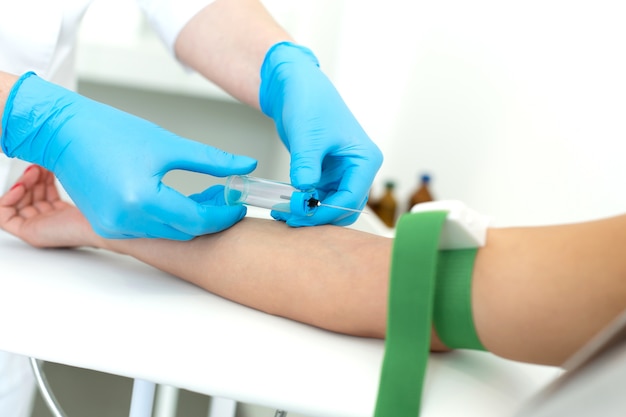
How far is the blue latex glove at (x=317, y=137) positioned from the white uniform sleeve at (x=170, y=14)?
0.20 metres

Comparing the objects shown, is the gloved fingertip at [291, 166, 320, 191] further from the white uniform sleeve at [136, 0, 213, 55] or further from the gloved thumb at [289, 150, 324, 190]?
the white uniform sleeve at [136, 0, 213, 55]

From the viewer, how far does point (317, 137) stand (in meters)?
0.98

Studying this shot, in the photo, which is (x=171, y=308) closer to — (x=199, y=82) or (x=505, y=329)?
(x=505, y=329)

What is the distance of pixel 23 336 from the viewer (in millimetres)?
656

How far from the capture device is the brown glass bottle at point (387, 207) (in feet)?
6.70

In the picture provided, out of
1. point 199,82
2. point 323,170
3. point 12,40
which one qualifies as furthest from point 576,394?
point 199,82

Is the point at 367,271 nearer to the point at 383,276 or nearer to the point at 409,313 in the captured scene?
the point at 383,276

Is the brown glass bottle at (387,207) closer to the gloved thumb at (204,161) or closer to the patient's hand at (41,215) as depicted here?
the patient's hand at (41,215)

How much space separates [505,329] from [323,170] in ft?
1.54

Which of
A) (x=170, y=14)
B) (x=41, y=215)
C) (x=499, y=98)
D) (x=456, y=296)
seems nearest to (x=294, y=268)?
(x=456, y=296)

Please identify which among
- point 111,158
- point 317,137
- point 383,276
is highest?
point 317,137

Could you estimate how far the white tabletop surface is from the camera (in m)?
0.62

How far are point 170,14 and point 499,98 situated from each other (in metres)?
0.88

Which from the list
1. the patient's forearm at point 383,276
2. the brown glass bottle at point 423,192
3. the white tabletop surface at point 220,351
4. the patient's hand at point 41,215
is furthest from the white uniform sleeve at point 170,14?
the brown glass bottle at point 423,192
